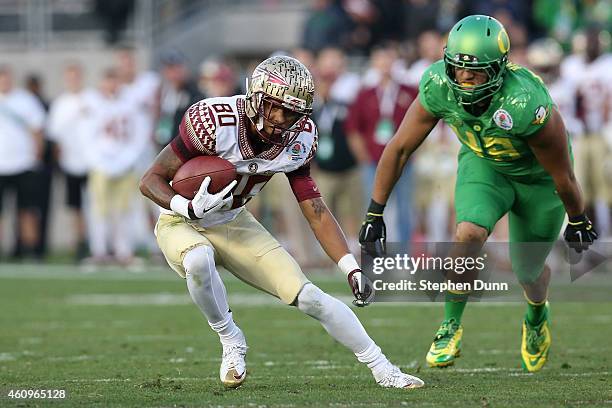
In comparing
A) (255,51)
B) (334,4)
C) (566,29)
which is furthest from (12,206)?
(566,29)

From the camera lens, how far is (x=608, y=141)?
1202 centimetres

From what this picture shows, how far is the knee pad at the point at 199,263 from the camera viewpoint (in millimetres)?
5590

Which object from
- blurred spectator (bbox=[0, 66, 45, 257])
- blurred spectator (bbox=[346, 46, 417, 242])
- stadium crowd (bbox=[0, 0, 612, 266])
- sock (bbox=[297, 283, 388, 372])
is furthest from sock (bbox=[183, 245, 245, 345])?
blurred spectator (bbox=[0, 66, 45, 257])

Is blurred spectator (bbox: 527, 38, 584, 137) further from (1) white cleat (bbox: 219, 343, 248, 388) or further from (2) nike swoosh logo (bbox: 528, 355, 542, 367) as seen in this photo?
(1) white cleat (bbox: 219, 343, 248, 388)

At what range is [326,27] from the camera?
14109mm

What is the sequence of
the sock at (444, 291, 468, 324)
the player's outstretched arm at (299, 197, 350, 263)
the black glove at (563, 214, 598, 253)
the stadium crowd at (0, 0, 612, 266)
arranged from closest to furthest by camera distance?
the player's outstretched arm at (299, 197, 350, 263)
the black glove at (563, 214, 598, 253)
the sock at (444, 291, 468, 324)
the stadium crowd at (0, 0, 612, 266)

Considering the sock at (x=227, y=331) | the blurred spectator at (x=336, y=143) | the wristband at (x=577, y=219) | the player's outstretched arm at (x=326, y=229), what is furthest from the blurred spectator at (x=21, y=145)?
the wristband at (x=577, y=219)

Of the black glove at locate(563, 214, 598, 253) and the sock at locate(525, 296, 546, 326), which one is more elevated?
the black glove at locate(563, 214, 598, 253)

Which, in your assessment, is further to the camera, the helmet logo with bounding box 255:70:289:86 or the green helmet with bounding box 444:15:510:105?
the green helmet with bounding box 444:15:510:105

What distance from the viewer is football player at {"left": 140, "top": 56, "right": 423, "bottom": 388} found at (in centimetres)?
552

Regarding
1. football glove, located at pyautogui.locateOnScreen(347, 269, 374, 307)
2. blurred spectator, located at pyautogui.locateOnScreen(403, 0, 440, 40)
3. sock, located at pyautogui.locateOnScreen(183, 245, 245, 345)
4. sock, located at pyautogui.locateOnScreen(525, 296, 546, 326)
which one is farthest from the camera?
blurred spectator, located at pyautogui.locateOnScreen(403, 0, 440, 40)

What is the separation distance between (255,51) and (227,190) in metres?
11.0

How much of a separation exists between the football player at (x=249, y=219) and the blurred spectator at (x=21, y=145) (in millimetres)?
8049

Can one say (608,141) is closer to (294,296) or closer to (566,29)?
(566,29)
